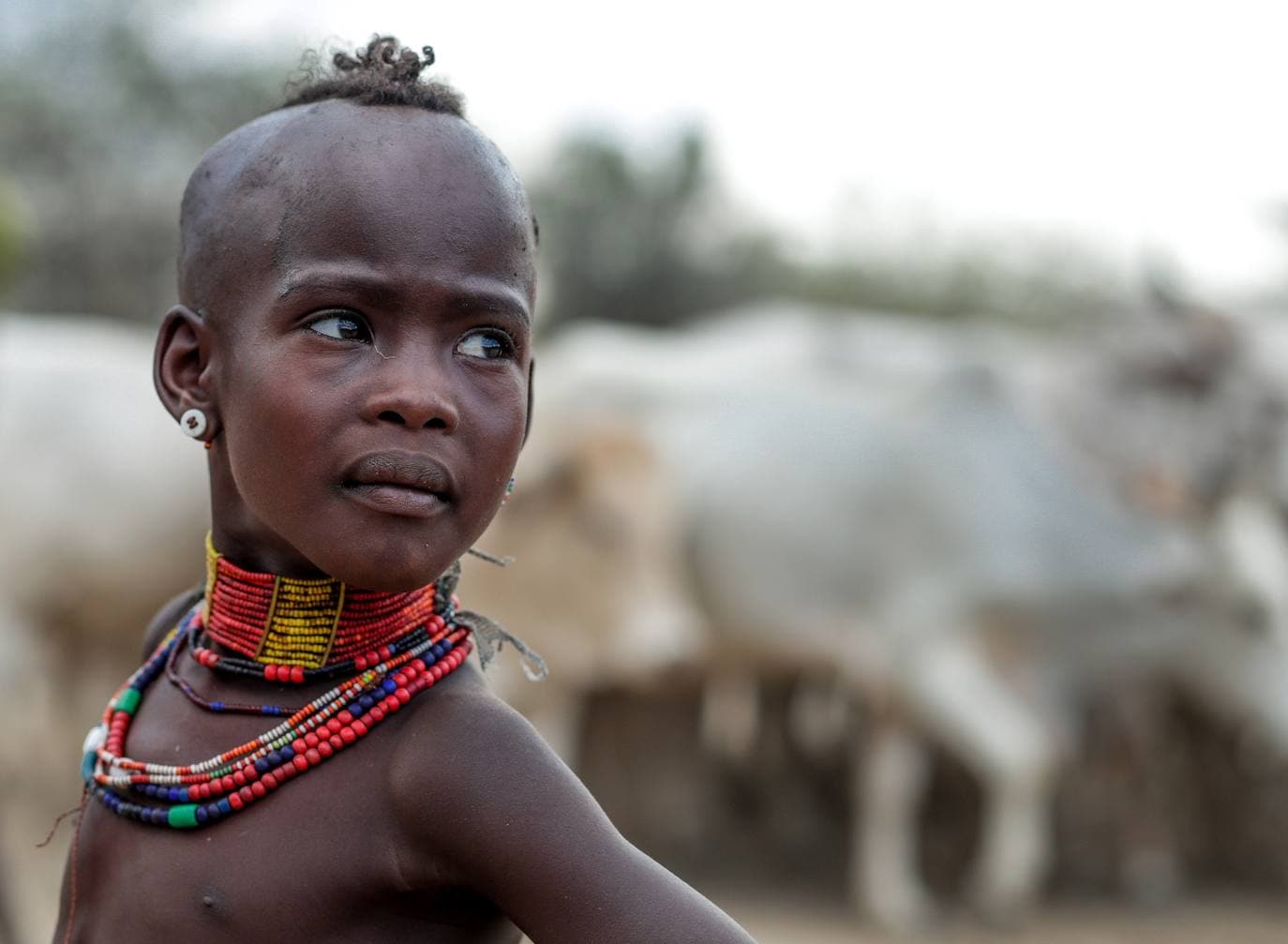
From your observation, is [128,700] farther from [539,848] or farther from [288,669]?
[539,848]

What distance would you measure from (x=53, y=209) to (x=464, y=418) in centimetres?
1167

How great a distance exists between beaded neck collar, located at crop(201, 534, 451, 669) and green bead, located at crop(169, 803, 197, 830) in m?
0.12

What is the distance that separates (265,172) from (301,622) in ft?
1.09

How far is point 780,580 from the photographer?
577 cm

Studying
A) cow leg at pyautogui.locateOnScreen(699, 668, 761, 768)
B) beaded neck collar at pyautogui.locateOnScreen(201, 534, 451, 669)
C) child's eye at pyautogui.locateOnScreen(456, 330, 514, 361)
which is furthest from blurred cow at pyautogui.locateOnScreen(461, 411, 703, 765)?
child's eye at pyautogui.locateOnScreen(456, 330, 514, 361)

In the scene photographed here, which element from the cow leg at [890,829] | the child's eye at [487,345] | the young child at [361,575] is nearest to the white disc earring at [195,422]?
the young child at [361,575]

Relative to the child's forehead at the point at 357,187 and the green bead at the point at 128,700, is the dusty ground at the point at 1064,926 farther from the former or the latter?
the child's forehead at the point at 357,187

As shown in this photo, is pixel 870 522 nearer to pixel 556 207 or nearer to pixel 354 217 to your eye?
pixel 354 217

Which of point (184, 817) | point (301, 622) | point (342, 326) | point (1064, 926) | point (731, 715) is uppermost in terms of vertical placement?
point (342, 326)

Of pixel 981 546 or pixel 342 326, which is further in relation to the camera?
pixel 981 546

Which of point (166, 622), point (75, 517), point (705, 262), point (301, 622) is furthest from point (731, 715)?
point (705, 262)

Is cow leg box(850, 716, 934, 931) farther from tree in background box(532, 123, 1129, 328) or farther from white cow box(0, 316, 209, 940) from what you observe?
tree in background box(532, 123, 1129, 328)

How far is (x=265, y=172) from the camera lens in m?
1.09

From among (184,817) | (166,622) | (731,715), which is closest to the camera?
(184,817)
